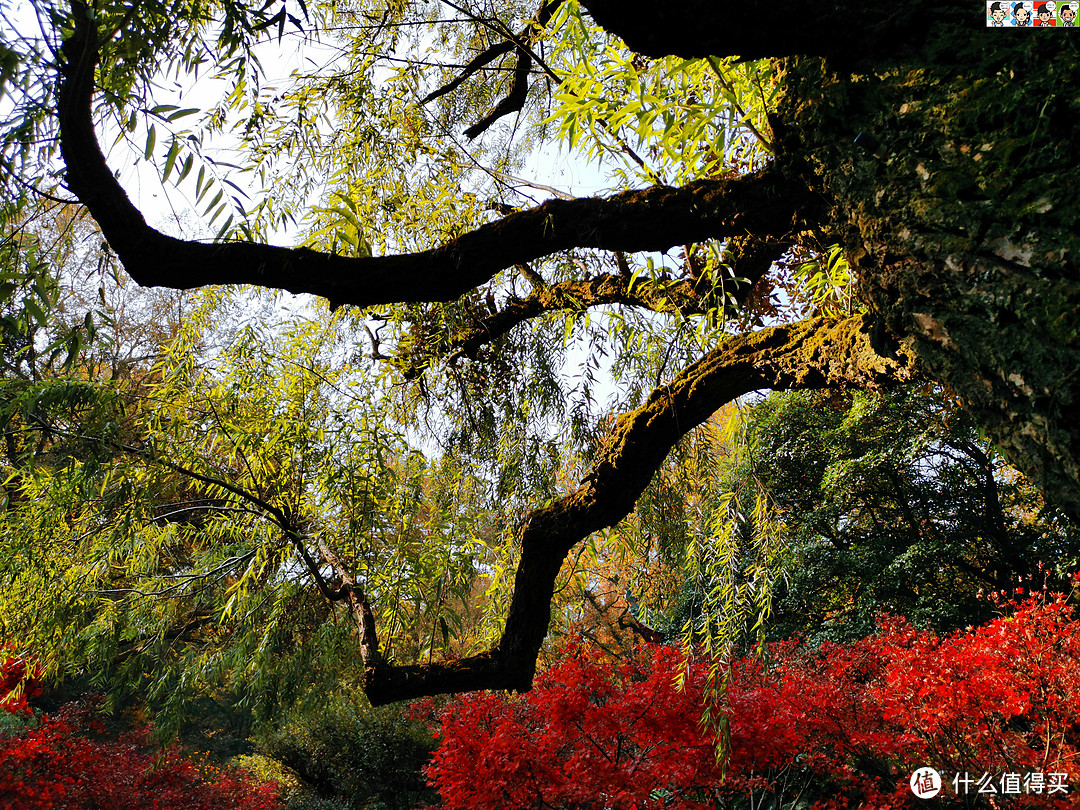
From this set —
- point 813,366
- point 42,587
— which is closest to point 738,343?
point 813,366

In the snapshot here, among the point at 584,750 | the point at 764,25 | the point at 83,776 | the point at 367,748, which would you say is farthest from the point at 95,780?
the point at 764,25

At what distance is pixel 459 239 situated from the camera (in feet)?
4.27

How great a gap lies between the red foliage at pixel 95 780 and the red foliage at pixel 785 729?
2747 millimetres

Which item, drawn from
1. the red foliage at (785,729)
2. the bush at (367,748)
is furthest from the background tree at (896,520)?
the bush at (367,748)

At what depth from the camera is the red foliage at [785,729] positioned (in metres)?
2.92

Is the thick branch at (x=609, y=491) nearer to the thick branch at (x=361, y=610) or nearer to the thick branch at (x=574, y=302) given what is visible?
the thick branch at (x=361, y=610)

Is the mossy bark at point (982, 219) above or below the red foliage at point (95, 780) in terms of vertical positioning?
above

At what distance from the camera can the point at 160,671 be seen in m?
5.08

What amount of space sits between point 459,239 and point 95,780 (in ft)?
A: 16.5

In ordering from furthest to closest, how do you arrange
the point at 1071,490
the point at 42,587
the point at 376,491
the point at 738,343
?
the point at 42,587, the point at 376,491, the point at 738,343, the point at 1071,490

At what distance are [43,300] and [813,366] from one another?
133 cm

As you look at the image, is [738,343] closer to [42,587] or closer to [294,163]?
[294,163]

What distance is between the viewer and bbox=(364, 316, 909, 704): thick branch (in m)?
1.49

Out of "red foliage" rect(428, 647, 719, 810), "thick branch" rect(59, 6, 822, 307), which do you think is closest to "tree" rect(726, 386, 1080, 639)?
"red foliage" rect(428, 647, 719, 810)
